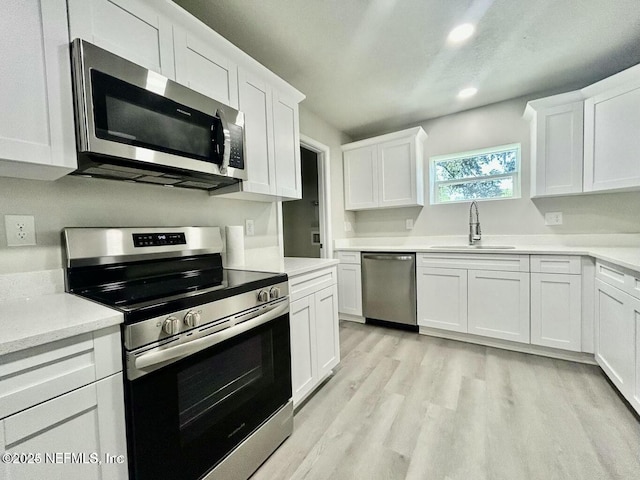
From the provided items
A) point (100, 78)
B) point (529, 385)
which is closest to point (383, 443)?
point (529, 385)

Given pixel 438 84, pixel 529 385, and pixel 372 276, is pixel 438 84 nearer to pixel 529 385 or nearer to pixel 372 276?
pixel 372 276

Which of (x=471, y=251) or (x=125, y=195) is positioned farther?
(x=471, y=251)

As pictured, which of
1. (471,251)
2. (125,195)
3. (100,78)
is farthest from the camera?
(471,251)

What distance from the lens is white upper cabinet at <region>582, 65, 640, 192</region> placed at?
78.7 inches

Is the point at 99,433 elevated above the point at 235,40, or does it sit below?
below

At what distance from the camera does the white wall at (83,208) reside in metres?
1.04

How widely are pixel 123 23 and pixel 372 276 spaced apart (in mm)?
2750

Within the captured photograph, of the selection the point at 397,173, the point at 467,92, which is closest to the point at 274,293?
the point at 397,173

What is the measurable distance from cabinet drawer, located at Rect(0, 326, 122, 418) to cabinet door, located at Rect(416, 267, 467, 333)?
2602 millimetres

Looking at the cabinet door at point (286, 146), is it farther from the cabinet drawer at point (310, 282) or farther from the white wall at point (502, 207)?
the white wall at point (502, 207)

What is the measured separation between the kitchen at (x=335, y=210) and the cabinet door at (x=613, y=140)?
0.40 m

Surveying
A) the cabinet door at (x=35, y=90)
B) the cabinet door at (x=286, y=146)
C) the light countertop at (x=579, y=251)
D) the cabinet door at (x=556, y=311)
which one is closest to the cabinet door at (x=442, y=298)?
the light countertop at (x=579, y=251)

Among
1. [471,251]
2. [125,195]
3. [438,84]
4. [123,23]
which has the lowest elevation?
[471,251]

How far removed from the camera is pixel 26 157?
0.88 meters
